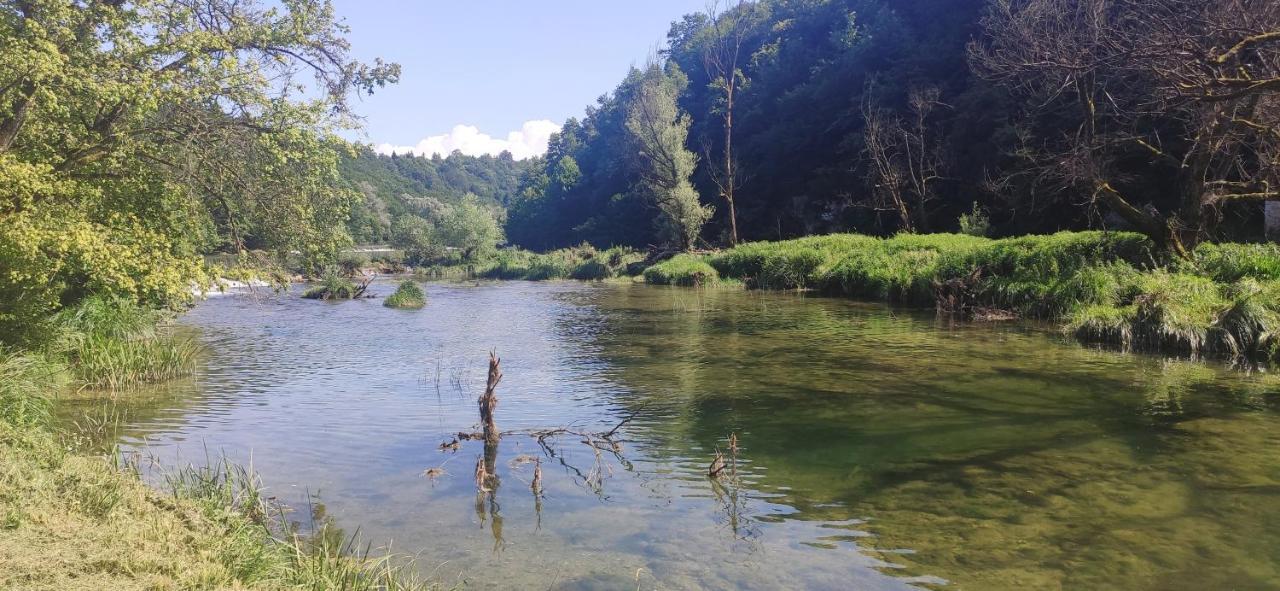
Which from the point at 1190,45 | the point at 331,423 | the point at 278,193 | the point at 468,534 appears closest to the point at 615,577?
the point at 468,534

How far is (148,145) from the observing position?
12.4 meters

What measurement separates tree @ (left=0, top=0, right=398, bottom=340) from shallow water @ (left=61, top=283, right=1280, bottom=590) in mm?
2203

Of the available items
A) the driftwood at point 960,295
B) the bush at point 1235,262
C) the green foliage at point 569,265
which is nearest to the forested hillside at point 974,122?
the bush at point 1235,262

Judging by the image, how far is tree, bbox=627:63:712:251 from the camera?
50.4 metres

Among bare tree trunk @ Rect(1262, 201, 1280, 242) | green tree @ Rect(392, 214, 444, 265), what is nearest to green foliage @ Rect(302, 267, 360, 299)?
bare tree trunk @ Rect(1262, 201, 1280, 242)

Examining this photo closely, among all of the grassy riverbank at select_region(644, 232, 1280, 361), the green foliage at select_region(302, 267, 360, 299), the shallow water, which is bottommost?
the shallow water

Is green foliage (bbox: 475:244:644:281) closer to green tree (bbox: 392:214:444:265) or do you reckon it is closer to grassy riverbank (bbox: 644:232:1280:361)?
green tree (bbox: 392:214:444:265)

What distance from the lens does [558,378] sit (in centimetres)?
1358

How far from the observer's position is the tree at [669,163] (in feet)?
165

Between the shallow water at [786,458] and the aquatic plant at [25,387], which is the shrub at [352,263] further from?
the aquatic plant at [25,387]

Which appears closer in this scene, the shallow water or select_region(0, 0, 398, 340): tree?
the shallow water

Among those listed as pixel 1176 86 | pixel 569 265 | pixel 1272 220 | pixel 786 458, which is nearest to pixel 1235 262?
pixel 1272 220

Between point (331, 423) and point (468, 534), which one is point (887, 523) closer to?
point (468, 534)

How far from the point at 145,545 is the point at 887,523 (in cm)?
528
